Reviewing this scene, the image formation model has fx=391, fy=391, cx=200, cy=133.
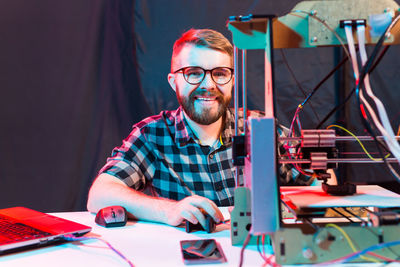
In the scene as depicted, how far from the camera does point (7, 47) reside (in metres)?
2.24

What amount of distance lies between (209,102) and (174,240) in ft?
2.65

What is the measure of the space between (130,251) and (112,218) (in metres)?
0.23

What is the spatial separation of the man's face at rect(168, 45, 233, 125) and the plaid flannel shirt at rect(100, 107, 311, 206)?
0.27ft

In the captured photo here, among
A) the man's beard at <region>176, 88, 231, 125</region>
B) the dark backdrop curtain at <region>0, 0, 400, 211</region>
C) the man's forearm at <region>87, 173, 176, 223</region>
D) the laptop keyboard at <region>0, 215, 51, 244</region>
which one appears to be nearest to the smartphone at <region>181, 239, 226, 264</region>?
the man's forearm at <region>87, 173, 176, 223</region>

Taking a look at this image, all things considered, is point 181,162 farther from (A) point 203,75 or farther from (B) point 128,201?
(B) point 128,201

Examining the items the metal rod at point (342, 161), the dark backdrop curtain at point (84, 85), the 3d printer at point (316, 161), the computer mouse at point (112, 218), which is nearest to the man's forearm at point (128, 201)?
the computer mouse at point (112, 218)

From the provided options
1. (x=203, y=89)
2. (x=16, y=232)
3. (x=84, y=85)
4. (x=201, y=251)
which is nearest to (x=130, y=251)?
(x=201, y=251)

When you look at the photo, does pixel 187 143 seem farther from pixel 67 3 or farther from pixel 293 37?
pixel 67 3

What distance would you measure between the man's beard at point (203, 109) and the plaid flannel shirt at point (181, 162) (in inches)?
2.3

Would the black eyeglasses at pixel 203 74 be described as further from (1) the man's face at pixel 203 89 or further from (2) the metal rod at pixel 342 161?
(2) the metal rod at pixel 342 161

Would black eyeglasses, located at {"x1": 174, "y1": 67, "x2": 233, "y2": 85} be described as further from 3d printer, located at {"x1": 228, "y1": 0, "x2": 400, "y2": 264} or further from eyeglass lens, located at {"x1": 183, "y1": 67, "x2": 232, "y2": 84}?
3d printer, located at {"x1": 228, "y1": 0, "x2": 400, "y2": 264}

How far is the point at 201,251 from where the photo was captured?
0.85m

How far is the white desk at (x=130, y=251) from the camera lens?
2.69 ft

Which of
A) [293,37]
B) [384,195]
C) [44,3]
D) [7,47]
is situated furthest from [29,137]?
[384,195]
